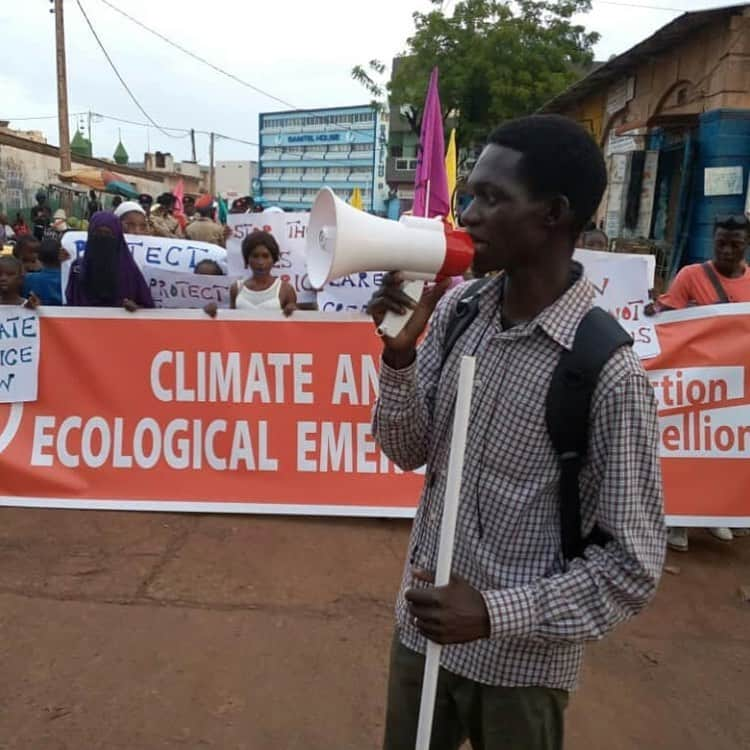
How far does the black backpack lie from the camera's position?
127cm

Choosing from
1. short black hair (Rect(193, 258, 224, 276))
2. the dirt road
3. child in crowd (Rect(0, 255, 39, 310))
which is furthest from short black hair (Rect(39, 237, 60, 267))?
the dirt road

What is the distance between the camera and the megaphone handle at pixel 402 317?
4.58 feet

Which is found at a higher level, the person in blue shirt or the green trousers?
the person in blue shirt

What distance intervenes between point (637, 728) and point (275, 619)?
154 centimetres

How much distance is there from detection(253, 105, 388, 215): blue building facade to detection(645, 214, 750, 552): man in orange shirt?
3979cm

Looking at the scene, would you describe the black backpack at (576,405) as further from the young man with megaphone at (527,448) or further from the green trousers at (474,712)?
the green trousers at (474,712)

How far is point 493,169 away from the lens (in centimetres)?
129

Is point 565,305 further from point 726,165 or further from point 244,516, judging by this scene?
point 726,165

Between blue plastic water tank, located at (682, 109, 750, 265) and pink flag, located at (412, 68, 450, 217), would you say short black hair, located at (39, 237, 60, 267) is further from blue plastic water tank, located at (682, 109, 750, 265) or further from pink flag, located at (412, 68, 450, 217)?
blue plastic water tank, located at (682, 109, 750, 265)

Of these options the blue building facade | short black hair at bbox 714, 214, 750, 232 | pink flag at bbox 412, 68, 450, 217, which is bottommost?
short black hair at bbox 714, 214, 750, 232

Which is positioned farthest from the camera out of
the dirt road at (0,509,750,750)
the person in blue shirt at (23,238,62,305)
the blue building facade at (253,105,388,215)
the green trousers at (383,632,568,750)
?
the blue building facade at (253,105,388,215)

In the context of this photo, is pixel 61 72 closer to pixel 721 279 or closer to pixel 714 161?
pixel 714 161

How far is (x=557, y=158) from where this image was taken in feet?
4.12

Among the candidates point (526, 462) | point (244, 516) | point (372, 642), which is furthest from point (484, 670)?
point (244, 516)
